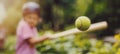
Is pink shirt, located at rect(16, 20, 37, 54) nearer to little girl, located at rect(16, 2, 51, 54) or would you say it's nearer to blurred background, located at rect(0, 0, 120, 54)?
little girl, located at rect(16, 2, 51, 54)

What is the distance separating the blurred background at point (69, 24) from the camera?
4.64m

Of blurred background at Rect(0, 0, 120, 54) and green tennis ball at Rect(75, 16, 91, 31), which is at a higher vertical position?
blurred background at Rect(0, 0, 120, 54)

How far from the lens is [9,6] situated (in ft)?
27.4

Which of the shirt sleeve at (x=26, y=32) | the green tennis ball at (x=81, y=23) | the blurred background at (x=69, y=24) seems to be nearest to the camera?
the green tennis ball at (x=81, y=23)

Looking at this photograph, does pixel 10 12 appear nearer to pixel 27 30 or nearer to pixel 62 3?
pixel 62 3

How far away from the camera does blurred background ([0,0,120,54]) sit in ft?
15.2

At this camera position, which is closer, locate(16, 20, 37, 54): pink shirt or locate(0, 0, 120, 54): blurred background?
locate(16, 20, 37, 54): pink shirt

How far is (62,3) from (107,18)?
4.32 feet

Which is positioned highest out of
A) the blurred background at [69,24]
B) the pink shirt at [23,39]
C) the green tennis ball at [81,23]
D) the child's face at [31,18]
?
the blurred background at [69,24]

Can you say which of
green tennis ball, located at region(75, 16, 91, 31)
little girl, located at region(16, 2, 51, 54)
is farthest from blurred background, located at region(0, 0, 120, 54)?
green tennis ball, located at region(75, 16, 91, 31)

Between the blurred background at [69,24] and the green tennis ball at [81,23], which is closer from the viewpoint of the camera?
the green tennis ball at [81,23]

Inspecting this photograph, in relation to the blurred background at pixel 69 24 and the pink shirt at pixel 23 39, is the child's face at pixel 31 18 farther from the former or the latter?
the blurred background at pixel 69 24

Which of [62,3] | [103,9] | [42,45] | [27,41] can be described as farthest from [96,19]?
[27,41]

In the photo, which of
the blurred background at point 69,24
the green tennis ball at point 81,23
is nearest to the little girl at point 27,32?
the blurred background at point 69,24
